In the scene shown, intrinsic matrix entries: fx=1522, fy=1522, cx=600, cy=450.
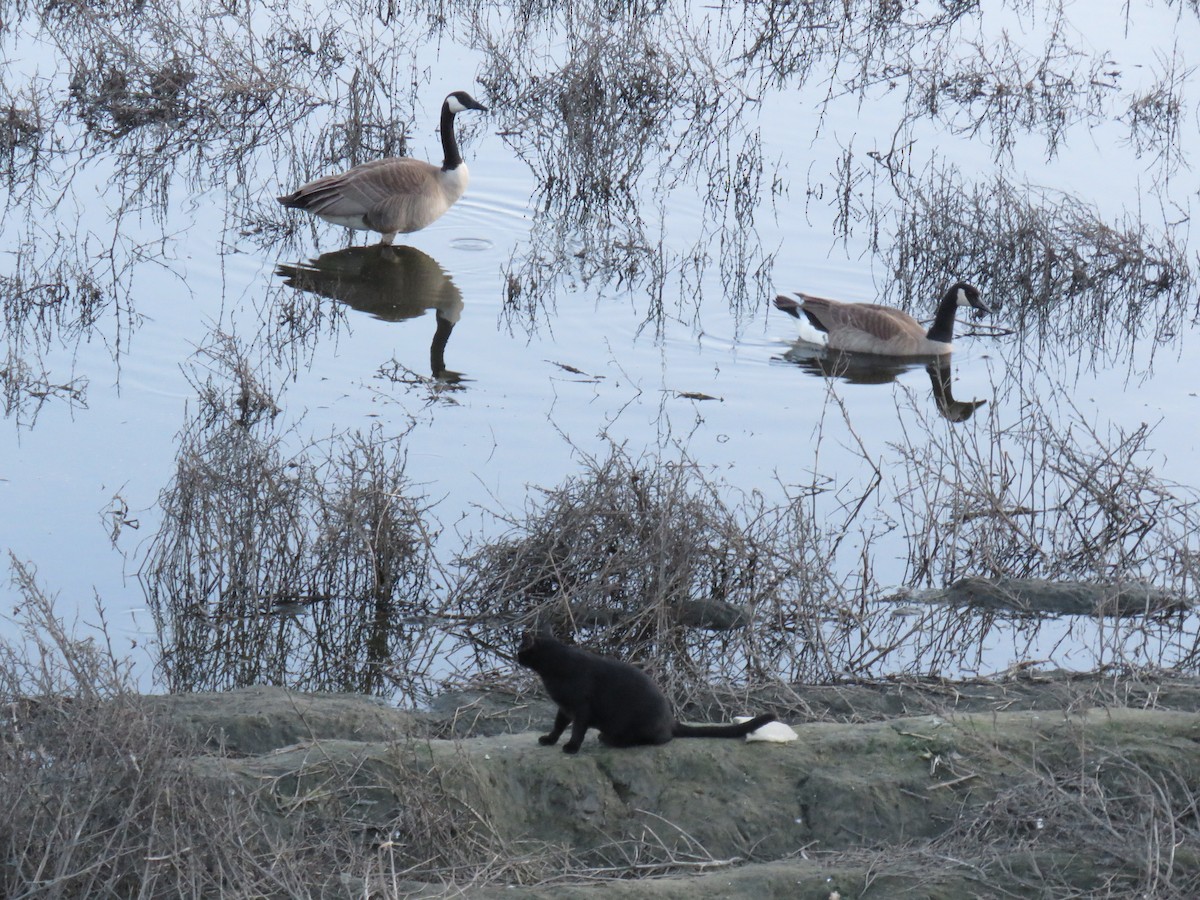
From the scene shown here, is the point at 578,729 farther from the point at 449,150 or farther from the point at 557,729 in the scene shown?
the point at 449,150

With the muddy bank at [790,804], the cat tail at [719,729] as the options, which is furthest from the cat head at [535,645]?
the cat tail at [719,729]

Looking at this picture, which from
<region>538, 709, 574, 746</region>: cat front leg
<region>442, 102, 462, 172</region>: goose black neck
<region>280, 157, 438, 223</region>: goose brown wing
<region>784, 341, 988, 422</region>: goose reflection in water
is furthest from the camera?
<region>442, 102, 462, 172</region>: goose black neck

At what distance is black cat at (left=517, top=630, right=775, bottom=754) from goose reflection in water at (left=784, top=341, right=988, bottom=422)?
6.53 metres

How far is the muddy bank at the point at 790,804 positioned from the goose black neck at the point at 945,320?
6.49m

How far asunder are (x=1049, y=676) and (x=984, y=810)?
2.31m

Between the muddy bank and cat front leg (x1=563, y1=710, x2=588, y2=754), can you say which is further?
cat front leg (x1=563, y1=710, x2=588, y2=754)

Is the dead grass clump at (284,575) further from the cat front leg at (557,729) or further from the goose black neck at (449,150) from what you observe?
the goose black neck at (449,150)

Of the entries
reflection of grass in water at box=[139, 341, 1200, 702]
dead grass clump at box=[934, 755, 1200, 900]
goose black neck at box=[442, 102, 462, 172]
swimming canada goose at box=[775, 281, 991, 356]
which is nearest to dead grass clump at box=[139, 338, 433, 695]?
reflection of grass in water at box=[139, 341, 1200, 702]

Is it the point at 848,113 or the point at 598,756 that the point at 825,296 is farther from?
the point at 598,756

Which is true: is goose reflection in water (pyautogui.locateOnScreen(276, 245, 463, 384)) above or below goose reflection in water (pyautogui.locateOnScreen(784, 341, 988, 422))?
above

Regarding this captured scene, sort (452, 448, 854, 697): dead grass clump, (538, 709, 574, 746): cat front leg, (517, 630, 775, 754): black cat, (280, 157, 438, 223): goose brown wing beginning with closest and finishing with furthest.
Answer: (517, 630, 775, 754): black cat < (538, 709, 574, 746): cat front leg < (452, 448, 854, 697): dead grass clump < (280, 157, 438, 223): goose brown wing

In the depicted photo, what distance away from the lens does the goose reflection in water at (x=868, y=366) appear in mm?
11336

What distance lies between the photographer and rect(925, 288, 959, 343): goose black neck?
11695 mm

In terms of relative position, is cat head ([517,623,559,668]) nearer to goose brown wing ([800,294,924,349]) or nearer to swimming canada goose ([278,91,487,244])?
goose brown wing ([800,294,924,349])
